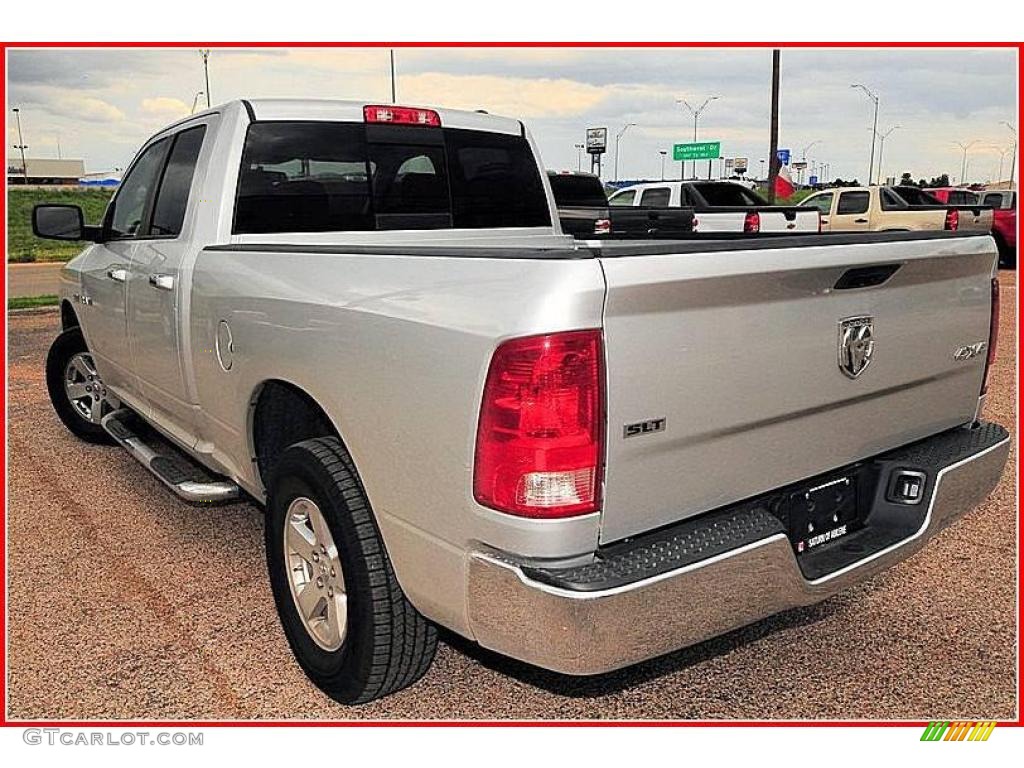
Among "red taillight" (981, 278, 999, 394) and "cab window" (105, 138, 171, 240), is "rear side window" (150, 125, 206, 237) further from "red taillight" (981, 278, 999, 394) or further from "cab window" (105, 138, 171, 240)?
"red taillight" (981, 278, 999, 394)

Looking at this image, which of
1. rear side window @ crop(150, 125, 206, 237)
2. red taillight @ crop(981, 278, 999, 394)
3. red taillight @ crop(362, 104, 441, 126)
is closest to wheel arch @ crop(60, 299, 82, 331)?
rear side window @ crop(150, 125, 206, 237)

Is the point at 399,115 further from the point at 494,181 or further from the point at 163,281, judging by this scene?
the point at 163,281

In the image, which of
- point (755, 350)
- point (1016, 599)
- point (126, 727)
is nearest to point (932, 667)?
point (1016, 599)

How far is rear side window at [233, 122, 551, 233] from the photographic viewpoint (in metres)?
4.28

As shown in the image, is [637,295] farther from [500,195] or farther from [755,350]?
[500,195]

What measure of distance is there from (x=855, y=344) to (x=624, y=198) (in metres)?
16.7

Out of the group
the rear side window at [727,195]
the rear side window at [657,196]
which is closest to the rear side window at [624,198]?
the rear side window at [657,196]

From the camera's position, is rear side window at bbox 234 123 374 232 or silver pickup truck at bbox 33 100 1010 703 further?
rear side window at bbox 234 123 374 232

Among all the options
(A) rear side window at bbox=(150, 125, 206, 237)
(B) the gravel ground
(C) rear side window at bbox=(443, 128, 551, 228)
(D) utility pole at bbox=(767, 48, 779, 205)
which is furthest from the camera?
(D) utility pole at bbox=(767, 48, 779, 205)

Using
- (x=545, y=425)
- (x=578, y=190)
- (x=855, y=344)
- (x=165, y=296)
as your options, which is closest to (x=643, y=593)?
(x=545, y=425)

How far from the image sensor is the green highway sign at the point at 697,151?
202 feet

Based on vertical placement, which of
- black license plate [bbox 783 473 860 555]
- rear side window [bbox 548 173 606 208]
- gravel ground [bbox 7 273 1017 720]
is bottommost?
gravel ground [bbox 7 273 1017 720]

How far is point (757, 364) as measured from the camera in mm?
2760

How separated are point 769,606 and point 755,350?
75 centimetres
